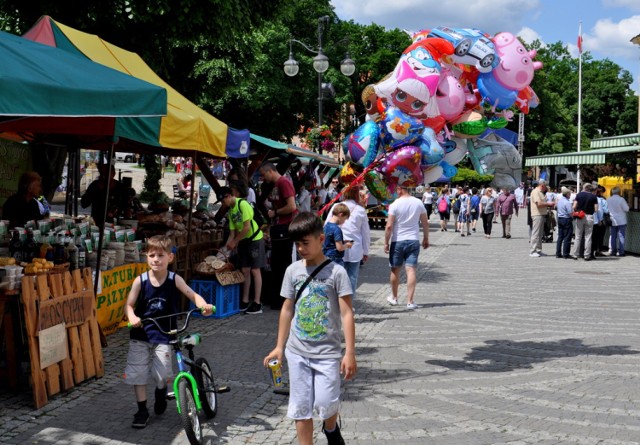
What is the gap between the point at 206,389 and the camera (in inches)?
224

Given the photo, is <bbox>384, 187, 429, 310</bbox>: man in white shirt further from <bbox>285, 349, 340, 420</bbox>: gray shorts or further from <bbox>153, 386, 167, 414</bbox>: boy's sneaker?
<bbox>285, 349, 340, 420</bbox>: gray shorts

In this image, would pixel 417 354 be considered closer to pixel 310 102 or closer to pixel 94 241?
pixel 94 241

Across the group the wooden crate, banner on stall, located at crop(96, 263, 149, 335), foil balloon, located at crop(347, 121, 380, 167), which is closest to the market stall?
foil balloon, located at crop(347, 121, 380, 167)

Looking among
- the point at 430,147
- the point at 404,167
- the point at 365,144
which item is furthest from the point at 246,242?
the point at 430,147

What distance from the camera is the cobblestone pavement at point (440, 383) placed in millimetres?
5570

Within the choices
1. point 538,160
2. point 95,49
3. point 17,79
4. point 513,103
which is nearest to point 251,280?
point 95,49

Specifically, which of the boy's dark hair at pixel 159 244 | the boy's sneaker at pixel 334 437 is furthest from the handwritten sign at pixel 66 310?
the boy's sneaker at pixel 334 437

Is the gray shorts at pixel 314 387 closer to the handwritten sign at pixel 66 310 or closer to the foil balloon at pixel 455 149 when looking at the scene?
the handwritten sign at pixel 66 310

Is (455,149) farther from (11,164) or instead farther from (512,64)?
(11,164)

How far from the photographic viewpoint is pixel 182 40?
14039mm

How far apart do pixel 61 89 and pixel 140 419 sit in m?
2.50

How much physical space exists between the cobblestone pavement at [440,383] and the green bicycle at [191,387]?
0.66 ft

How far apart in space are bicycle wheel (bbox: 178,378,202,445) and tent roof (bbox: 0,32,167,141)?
214 centimetres

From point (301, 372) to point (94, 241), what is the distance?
455cm
